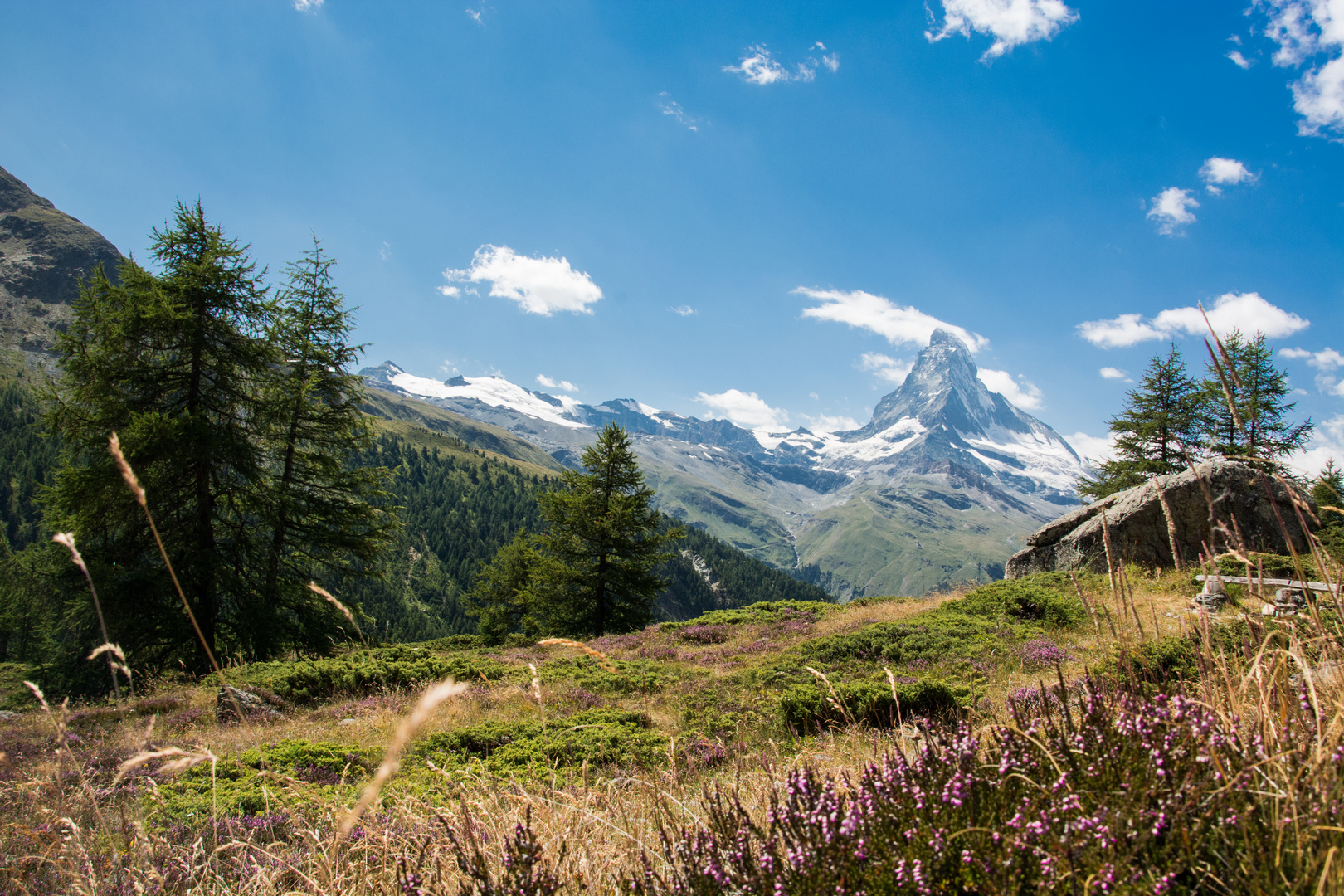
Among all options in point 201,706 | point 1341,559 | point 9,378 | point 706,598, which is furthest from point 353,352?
point 9,378

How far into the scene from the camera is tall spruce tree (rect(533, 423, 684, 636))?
24750mm

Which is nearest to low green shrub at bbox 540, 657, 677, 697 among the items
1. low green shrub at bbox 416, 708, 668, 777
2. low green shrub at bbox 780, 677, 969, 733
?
low green shrub at bbox 416, 708, 668, 777

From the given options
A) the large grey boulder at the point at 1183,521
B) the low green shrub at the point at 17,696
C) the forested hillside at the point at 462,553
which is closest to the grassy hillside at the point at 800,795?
the low green shrub at the point at 17,696

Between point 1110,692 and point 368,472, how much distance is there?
1858 centimetres

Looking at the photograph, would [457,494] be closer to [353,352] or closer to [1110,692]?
[353,352]

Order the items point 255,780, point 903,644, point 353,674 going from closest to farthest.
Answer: point 255,780 → point 903,644 → point 353,674

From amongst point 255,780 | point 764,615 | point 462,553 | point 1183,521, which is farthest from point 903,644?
point 462,553

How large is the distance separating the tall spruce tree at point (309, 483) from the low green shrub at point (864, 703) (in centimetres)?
1423

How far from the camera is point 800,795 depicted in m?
2.23

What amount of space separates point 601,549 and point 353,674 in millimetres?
14401

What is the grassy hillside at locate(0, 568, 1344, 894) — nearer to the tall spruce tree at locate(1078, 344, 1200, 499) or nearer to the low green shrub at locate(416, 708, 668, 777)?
the low green shrub at locate(416, 708, 668, 777)

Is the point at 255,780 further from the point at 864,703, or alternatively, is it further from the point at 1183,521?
the point at 1183,521

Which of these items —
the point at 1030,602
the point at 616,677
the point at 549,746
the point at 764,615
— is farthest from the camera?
the point at 764,615

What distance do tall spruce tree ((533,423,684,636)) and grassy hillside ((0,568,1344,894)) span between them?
16.1 meters
